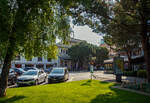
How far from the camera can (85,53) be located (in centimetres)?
4806

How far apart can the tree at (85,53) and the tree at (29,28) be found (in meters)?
38.7

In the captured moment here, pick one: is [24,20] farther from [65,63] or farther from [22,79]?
[65,63]

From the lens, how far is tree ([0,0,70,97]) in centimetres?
593

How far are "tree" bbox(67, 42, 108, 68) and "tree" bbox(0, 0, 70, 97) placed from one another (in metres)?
38.7

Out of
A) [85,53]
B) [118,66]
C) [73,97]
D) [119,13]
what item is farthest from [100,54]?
[73,97]

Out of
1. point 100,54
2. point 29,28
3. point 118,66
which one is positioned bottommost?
point 118,66

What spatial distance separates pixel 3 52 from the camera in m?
6.29

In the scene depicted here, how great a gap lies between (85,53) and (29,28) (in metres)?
41.9

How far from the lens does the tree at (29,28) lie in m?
5.93

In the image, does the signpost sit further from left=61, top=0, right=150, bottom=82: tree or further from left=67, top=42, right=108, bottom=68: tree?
left=67, top=42, right=108, bottom=68: tree

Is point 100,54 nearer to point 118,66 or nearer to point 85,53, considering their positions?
point 85,53

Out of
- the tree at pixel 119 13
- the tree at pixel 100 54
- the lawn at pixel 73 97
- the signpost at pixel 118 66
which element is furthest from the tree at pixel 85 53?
the lawn at pixel 73 97

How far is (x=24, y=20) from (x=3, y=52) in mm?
1846

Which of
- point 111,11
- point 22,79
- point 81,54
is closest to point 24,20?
point 22,79
